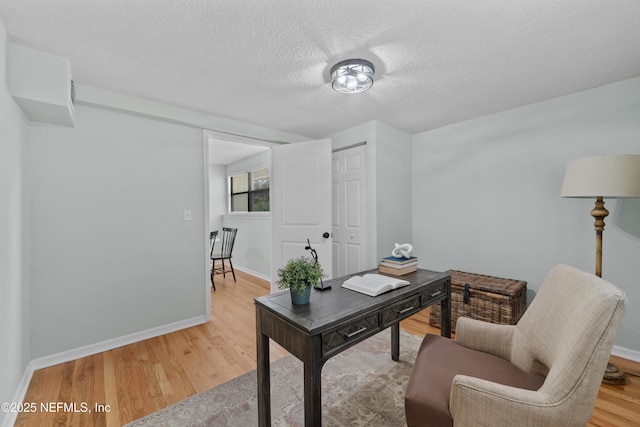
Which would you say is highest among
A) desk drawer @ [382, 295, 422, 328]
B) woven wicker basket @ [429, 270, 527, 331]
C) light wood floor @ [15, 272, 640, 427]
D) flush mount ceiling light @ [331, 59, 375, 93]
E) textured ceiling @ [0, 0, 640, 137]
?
textured ceiling @ [0, 0, 640, 137]

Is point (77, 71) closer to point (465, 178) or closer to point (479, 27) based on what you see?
point (479, 27)

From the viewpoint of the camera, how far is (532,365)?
4.09ft

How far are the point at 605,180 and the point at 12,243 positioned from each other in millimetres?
3850

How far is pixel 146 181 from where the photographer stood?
253cm

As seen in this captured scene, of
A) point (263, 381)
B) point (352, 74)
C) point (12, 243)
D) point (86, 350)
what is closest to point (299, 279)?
point (263, 381)

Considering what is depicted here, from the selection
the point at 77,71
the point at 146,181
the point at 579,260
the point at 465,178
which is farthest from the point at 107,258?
the point at 579,260

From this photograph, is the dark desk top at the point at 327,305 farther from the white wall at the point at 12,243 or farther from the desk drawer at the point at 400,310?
the white wall at the point at 12,243

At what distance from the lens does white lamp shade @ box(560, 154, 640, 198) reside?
173cm

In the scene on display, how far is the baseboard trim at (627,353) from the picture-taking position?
2.10 metres

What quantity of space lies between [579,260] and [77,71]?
434cm

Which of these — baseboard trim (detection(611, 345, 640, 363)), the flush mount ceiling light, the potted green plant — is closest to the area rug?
the potted green plant

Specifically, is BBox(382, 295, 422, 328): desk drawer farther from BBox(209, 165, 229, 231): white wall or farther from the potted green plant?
BBox(209, 165, 229, 231): white wall

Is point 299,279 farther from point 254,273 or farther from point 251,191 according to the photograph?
point 251,191

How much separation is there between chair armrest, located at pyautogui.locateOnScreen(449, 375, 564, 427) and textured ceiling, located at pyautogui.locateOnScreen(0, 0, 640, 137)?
5.68ft
